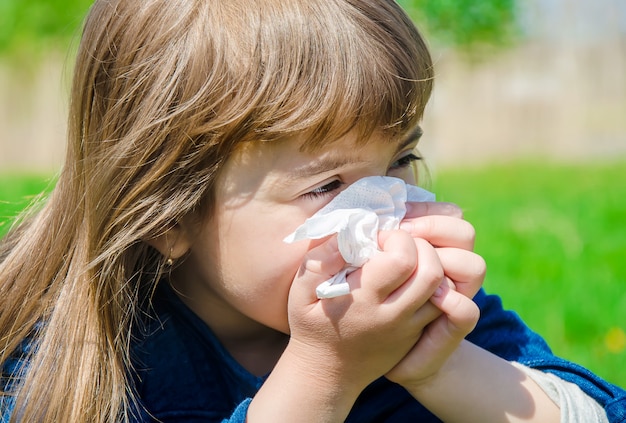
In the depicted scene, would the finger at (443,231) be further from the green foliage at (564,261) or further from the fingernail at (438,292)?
the green foliage at (564,261)

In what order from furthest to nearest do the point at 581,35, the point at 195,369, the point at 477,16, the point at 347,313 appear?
the point at 581,35 < the point at 477,16 < the point at 195,369 < the point at 347,313

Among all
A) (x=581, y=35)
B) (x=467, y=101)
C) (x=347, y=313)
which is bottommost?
(x=467, y=101)

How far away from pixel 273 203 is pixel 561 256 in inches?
119

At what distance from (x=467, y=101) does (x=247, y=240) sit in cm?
1576

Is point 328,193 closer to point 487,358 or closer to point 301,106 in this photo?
point 301,106

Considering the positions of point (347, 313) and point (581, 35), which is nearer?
point (347, 313)

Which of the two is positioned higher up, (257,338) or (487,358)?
(487,358)

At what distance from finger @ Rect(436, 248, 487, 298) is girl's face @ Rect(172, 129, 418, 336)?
26 centimetres

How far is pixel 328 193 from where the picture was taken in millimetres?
1832

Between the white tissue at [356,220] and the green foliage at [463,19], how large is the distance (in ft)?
28.4

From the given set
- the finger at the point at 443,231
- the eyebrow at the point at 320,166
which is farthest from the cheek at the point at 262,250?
the finger at the point at 443,231

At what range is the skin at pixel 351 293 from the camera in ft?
5.60

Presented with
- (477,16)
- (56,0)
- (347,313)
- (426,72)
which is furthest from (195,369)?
(56,0)

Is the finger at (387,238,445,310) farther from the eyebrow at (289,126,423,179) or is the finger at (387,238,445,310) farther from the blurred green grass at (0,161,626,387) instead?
the blurred green grass at (0,161,626,387)
